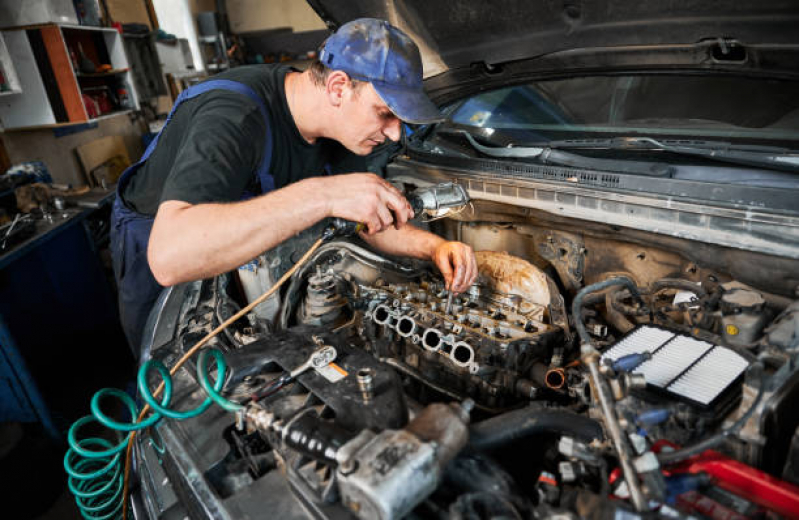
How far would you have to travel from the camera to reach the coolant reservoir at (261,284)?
5.24 ft

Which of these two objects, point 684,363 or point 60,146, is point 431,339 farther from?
point 60,146

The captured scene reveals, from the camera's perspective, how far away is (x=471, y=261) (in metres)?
1.40

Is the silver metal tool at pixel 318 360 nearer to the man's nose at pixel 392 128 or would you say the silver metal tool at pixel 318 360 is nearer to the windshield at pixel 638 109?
the man's nose at pixel 392 128

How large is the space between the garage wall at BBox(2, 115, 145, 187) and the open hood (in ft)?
9.33

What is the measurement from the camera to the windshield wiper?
3.72 ft

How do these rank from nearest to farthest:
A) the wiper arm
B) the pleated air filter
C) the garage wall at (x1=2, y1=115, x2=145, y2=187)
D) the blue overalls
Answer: the pleated air filter, the wiper arm, the blue overalls, the garage wall at (x1=2, y1=115, x2=145, y2=187)

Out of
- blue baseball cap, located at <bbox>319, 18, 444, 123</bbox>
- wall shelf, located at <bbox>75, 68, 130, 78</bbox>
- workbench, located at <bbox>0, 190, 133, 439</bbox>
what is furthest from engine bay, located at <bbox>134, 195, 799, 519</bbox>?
wall shelf, located at <bbox>75, 68, 130, 78</bbox>

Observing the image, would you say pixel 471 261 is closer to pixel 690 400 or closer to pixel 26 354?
pixel 690 400

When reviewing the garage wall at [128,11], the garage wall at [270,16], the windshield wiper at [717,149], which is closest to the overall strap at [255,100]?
the windshield wiper at [717,149]

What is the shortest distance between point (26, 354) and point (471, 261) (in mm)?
2620

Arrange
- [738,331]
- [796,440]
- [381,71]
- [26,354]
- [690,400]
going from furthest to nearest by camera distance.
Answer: [26,354], [381,71], [738,331], [690,400], [796,440]

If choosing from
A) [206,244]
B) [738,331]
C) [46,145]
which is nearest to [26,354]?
[46,145]

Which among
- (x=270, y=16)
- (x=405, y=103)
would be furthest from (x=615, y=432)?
(x=270, y=16)

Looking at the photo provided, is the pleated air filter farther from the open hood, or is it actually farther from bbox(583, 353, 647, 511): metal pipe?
the open hood
